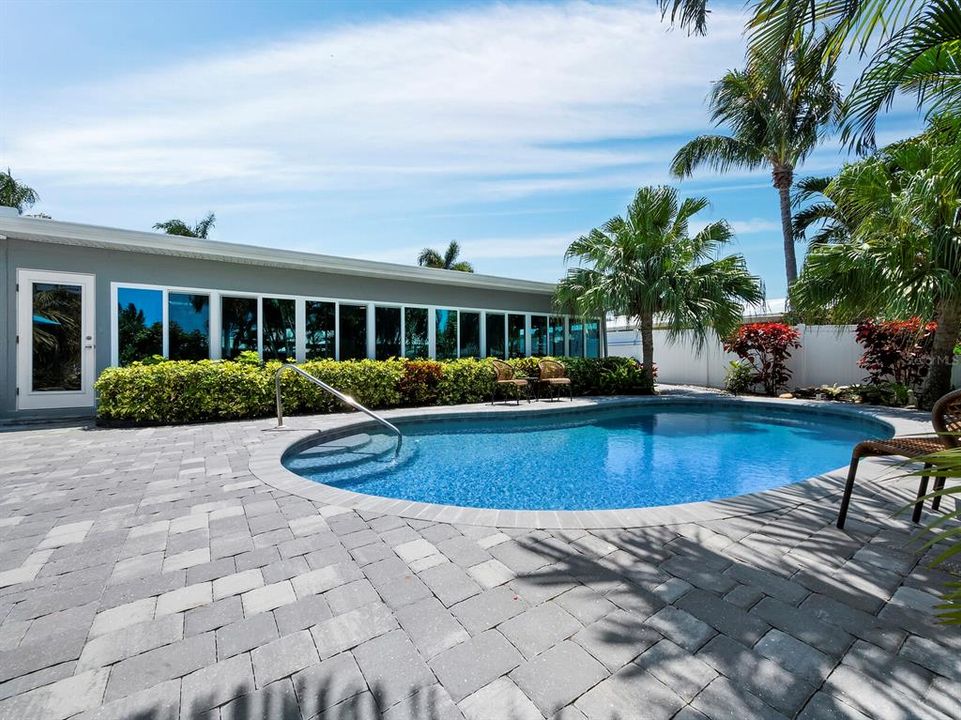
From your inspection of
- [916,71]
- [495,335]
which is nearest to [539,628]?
[916,71]

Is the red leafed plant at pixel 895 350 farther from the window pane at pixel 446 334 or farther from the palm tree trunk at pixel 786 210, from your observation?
the window pane at pixel 446 334

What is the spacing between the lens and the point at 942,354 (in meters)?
8.63

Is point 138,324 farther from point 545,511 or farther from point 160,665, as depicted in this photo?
point 545,511

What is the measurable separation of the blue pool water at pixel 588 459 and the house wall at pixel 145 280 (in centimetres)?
444

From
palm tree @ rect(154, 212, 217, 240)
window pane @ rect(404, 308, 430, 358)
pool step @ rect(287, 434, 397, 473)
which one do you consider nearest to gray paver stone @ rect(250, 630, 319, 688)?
pool step @ rect(287, 434, 397, 473)

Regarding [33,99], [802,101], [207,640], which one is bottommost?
[207,640]

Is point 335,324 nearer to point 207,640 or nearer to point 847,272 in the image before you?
point 207,640

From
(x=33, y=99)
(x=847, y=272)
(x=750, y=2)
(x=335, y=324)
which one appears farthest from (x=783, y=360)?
(x=33, y=99)

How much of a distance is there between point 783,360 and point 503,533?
12.7 meters

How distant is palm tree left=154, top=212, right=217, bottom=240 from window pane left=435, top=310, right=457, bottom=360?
21324mm

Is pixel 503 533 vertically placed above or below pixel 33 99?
below

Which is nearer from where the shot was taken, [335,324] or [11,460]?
[11,460]

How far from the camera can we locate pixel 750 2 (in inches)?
161

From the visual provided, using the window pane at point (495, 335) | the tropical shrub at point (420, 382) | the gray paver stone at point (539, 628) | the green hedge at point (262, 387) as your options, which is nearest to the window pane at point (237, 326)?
the green hedge at point (262, 387)
